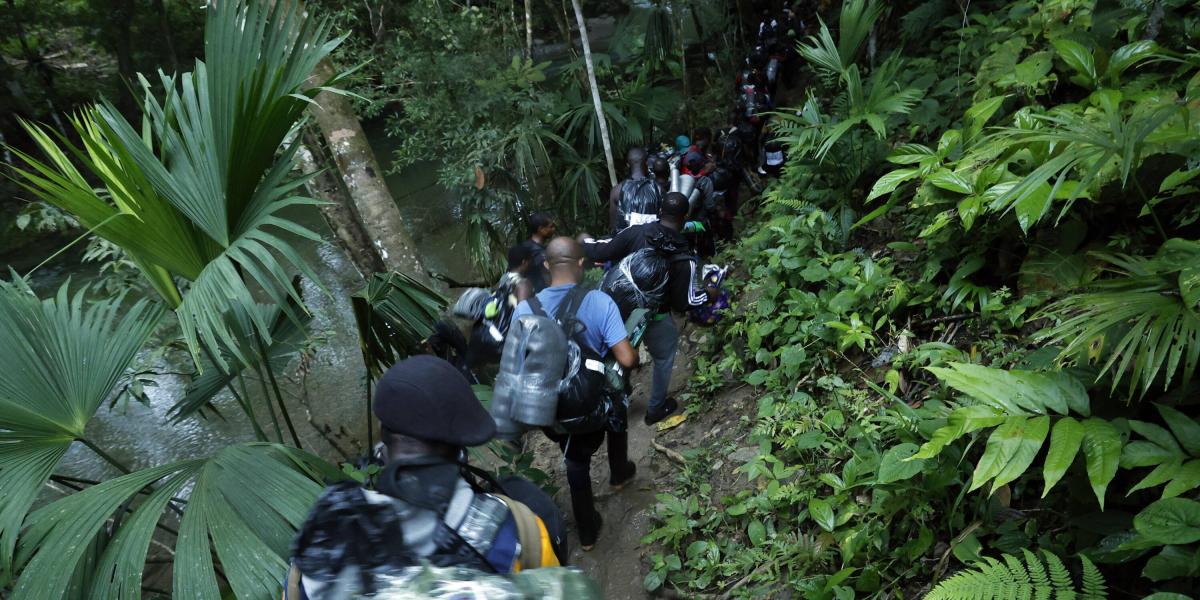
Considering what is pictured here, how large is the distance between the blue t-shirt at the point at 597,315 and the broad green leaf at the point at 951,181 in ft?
5.83

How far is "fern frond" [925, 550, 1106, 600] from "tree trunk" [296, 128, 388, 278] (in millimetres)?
4199

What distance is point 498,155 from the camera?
668 cm

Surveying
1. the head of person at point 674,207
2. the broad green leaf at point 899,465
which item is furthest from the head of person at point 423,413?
the head of person at point 674,207

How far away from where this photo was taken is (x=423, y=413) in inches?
62.6

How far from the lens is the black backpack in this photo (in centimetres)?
313

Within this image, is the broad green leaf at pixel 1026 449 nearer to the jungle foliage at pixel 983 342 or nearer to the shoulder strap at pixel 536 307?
the jungle foliage at pixel 983 342

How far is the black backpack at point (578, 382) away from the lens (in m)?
3.13

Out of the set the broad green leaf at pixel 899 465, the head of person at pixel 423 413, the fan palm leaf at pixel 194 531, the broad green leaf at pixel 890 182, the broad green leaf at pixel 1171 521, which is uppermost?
the head of person at pixel 423 413

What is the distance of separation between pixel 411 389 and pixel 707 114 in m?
8.62

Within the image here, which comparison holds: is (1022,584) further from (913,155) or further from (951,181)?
(913,155)

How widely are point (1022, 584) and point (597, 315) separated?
213 cm

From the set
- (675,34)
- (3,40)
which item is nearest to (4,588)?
(675,34)

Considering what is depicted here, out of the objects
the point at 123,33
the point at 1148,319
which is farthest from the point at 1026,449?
the point at 123,33

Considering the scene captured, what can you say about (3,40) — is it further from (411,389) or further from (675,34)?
(411,389)
